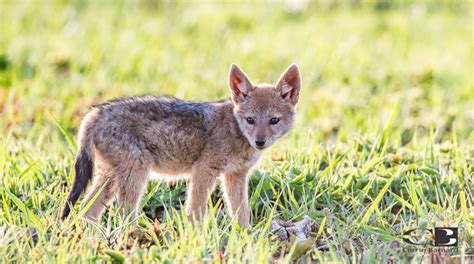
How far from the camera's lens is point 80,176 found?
5.56 m

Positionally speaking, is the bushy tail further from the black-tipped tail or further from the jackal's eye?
→ the jackal's eye

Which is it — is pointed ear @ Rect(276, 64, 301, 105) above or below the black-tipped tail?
above

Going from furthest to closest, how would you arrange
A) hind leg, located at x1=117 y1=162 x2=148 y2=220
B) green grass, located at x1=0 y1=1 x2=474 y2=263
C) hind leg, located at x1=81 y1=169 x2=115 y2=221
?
1. hind leg, located at x1=81 y1=169 x2=115 y2=221
2. hind leg, located at x1=117 y1=162 x2=148 y2=220
3. green grass, located at x1=0 y1=1 x2=474 y2=263

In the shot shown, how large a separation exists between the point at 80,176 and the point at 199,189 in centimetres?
81

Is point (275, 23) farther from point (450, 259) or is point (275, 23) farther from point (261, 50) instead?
point (450, 259)

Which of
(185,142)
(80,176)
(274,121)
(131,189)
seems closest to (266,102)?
(274,121)

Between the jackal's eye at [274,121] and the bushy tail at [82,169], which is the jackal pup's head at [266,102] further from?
the bushy tail at [82,169]

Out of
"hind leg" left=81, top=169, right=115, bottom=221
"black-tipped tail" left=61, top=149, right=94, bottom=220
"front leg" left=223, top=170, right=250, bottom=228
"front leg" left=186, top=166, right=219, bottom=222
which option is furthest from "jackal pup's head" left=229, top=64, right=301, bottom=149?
"black-tipped tail" left=61, top=149, right=94, bottom=220

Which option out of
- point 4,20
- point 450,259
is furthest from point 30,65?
point 450,259

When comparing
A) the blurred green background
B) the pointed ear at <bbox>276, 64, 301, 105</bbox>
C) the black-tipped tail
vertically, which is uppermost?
the pointed ear at <bbox>276, 64, 301, 105</bbox>

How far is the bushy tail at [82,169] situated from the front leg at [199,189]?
0.70m

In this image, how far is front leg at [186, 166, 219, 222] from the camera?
5.82m

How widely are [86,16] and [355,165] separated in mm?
7036

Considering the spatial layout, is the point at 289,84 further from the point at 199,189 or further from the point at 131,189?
the point at 131,189
